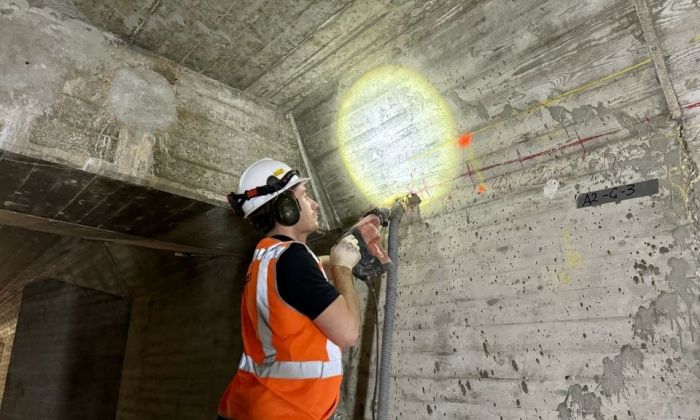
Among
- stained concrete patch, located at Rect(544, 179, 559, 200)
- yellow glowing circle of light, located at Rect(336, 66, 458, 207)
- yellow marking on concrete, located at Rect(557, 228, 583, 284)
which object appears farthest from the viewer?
yellow glowing circle of light, located at Rect(336, 66, 458, 207)

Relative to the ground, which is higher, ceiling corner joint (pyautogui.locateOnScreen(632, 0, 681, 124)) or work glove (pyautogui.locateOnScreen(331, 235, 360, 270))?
ceiling corner joint (pyautogui.locateOnScreen(632, 0, 681, 124))

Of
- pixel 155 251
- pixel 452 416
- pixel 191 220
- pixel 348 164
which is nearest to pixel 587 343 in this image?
pixel 452 416

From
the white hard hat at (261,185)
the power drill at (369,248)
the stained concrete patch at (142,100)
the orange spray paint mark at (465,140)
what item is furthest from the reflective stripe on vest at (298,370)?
the stained concrete patch at (142,100)

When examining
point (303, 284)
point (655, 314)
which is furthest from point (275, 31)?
point (655, 314)

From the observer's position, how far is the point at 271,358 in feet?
5.03

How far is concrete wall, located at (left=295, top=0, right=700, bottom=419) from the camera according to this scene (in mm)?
1495

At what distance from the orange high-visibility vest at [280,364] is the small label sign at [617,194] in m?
1.13

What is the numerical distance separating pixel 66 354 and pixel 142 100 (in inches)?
196

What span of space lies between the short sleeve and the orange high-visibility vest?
0.11 feet

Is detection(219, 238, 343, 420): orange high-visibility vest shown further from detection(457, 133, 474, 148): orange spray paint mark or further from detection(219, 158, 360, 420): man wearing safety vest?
detection(457, 133, 474, 148): orange spray paint mark

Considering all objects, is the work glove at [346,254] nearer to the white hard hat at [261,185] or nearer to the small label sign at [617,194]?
the white hard hat at [261,185]

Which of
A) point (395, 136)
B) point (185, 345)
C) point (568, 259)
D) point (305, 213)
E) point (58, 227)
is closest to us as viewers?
point (568, 259)

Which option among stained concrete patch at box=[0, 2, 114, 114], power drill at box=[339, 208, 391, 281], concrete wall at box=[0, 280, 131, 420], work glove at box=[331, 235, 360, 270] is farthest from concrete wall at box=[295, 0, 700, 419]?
concrete wall at box=[0, 280, 131, 420]

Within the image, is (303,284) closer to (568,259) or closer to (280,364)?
(280,364)
